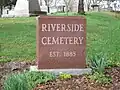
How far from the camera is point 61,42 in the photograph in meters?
9.21

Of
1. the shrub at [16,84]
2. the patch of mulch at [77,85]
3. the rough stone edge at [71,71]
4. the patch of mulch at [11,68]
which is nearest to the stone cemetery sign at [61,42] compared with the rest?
the rough stone edge at [71,71]

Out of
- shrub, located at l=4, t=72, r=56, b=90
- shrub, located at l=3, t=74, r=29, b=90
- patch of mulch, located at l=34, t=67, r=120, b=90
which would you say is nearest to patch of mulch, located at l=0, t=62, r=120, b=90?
patch of mulch, located at l=34, t=67, r=120, b=90

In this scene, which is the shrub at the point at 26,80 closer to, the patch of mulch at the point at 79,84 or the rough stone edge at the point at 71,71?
the patch of mulch at the point at 79,84

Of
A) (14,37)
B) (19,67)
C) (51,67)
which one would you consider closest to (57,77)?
(51,67)

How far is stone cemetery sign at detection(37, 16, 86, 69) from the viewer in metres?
9.11

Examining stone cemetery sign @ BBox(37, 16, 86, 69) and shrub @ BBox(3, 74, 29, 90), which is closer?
shrub @ BBox(3, 74, 29, 90)

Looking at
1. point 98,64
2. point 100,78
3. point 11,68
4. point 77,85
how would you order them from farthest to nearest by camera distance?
1. point 11,68
2. point 98,64
3. point 100,78
4. point 77,85

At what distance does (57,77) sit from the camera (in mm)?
8750

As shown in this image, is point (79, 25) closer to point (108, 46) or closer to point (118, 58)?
point (118, 58)

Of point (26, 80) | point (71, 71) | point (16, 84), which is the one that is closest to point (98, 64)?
point (71, 71)

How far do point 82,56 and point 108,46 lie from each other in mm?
6750

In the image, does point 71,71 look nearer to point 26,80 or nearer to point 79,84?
point 79,84

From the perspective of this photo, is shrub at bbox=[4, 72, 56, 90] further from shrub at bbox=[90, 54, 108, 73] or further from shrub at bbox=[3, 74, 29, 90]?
shrub at bbox=[90, 54, 108, 73]

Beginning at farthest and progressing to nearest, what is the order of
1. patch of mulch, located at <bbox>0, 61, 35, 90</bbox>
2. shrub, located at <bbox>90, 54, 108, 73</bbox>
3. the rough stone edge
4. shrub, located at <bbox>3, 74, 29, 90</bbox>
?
patch of mulch, located at <bbox>0, 61, 35, 90</bbox>
the rough stone edge
shrub, located at <bbox>90, 54, 108, 73</bbox>
shrub, located at <bbox>3, 74, 29, 90</bbox>
